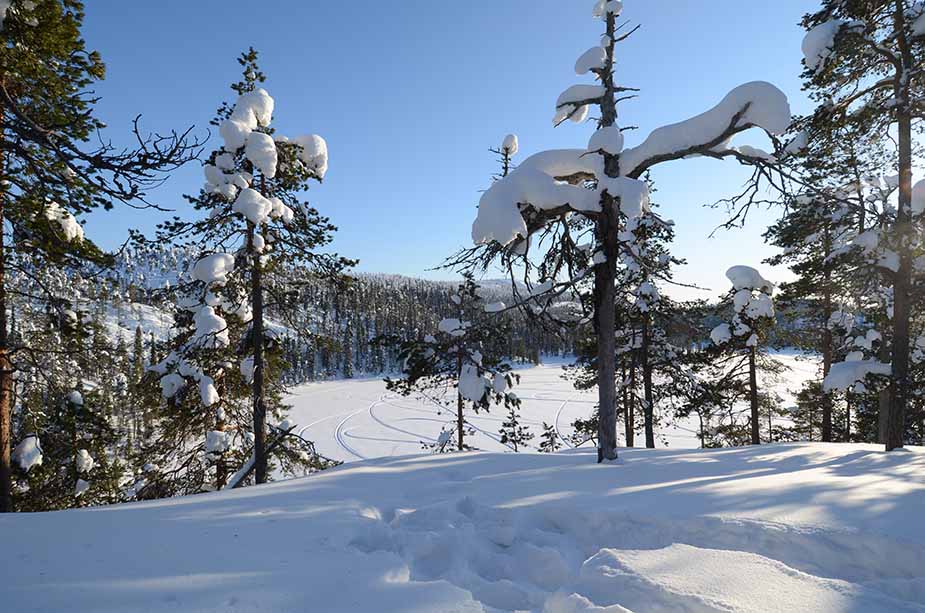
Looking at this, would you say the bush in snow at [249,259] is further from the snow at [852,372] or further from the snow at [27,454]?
the snow at [852,372]

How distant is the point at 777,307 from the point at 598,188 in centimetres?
1292

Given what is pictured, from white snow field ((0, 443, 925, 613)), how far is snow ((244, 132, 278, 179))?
6.81 meters

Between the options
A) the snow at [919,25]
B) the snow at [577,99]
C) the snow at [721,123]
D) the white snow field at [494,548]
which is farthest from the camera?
the snow at [919,25]

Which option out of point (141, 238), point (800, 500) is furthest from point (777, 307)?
point (141, 238)

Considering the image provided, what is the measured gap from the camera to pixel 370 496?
479cm

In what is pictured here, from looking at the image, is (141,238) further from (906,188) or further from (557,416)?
(557,416)

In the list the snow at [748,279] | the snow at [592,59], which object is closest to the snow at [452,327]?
the snow at [592,59]

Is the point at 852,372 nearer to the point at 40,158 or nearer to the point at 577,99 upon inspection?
the point at 577,99

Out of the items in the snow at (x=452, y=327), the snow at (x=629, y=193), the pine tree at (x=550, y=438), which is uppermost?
the snow at (x=629, y=193)

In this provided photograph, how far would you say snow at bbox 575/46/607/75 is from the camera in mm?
6719

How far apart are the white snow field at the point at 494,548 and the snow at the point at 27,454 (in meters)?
7.23

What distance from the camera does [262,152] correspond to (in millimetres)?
8672

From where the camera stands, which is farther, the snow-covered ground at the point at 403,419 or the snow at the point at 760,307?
the snow-covered ground at the point at 403,419

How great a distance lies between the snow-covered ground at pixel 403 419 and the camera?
42.7 meters
